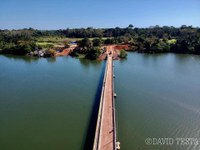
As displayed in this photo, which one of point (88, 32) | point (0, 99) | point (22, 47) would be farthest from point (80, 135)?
point (88, 32)

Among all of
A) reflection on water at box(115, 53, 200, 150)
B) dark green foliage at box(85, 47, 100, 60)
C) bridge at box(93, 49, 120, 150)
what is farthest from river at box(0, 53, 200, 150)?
dark green foliage at box(85, 47, 100, 60)

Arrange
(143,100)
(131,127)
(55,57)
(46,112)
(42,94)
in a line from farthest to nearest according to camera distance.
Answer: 1. (55,57)
2. (42,94)
3. (143,100)
4. (46,112)
5. (131,127)

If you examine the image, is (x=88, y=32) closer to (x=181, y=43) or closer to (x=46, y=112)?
(x=181, y=43)

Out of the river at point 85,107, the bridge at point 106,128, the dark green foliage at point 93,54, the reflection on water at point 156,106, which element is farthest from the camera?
the dark green foliage at point 93,54

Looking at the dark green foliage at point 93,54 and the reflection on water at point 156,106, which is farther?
the dark green foliage at point 93,54

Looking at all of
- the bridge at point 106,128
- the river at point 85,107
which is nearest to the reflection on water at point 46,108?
the river at point 85,107

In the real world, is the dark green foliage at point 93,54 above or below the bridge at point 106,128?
Result: above

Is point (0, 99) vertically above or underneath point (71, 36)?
underneath

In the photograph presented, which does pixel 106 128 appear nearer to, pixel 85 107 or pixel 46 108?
pixel 85 107

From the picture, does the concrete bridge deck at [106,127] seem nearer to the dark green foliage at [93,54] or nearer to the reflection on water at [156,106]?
the reflection on water at [156,106]
